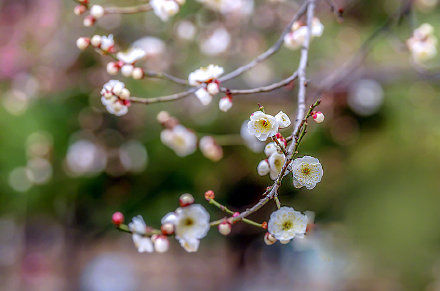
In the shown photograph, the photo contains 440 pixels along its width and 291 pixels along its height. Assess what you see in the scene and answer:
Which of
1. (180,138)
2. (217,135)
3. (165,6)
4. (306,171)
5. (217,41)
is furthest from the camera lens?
(217,135)

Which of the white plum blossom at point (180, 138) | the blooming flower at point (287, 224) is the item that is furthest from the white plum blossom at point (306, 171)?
the white plum blossom at point (180, 138)

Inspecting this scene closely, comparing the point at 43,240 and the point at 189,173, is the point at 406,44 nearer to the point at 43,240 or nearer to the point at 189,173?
the point at 189,173

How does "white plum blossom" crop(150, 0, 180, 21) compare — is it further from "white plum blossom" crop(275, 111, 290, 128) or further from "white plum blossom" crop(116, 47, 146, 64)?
"white plum blossom" crop(275, 111, 290, 128)

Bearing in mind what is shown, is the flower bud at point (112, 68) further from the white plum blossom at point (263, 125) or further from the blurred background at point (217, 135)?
the blurred background at point (217, 135)

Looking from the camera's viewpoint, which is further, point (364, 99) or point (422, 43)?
point (364, 99)

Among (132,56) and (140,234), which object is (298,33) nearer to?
(132,56)

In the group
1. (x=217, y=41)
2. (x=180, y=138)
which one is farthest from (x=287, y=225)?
(x=217, y=41)
